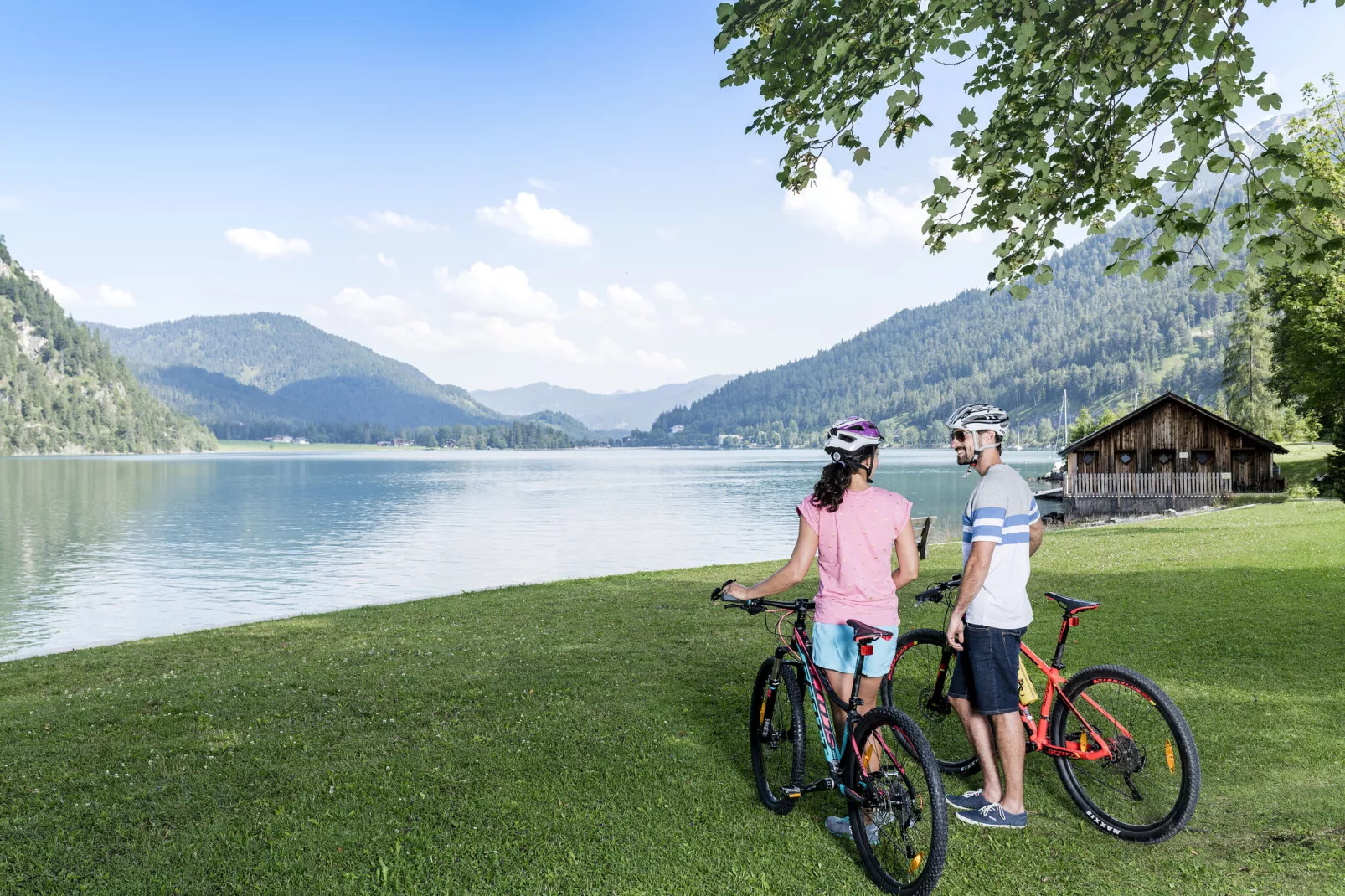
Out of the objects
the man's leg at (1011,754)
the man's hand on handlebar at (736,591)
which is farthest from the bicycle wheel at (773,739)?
the man's leg at (1011,754)

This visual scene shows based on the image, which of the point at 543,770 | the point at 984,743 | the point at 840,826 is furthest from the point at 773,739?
the point at 543,770

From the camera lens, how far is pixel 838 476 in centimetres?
537

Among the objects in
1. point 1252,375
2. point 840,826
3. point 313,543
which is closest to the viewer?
point 840,826

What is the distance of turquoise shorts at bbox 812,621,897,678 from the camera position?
550 cm

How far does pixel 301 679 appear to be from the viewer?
36.2 ft

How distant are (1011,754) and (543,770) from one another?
368 centimetres

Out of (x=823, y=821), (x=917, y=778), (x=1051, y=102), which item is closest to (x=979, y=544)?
(x=917, y=778)

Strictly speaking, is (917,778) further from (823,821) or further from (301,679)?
(301,679)

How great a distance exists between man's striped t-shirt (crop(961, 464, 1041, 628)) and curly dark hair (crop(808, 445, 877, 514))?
0.68 metres

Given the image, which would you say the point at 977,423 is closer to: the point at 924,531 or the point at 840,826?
the point at 840,826

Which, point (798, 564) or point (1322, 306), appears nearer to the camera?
point (798, 564)

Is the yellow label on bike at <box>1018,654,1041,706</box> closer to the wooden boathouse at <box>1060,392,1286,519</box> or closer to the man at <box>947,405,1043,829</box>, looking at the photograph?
the man at <box>947,405,1043,829</box>

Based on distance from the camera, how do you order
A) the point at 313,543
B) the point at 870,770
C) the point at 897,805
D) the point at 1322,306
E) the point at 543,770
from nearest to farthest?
the point at 897,805
the point at 870,770
the point at 543,770
the point at 1322,306
the point at 313,543

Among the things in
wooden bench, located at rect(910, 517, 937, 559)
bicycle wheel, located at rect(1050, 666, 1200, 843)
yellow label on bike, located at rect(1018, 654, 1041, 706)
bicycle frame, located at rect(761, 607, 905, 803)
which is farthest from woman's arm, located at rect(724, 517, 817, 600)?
wooden bench, located at rect(910, 517, 937, 559)
